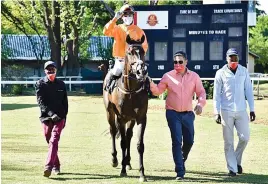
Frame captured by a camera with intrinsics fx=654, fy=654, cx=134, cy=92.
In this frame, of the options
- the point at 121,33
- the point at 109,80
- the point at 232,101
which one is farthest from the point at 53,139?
the point at 232,101

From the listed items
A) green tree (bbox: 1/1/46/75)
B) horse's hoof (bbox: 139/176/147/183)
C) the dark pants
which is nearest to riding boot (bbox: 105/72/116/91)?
the dark pants

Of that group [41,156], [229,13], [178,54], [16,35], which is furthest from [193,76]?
[16,35]

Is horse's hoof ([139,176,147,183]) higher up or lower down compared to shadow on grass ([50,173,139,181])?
higher up

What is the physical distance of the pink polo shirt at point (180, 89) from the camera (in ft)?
33.6

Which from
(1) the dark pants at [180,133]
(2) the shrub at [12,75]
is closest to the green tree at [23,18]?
(2) the shrub at [12,75]

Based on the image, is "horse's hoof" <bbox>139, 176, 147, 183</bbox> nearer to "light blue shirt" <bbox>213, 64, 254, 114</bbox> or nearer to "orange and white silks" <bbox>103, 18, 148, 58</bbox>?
"light blue shirt" <bbox>213, 64, 254, 114</bbox>

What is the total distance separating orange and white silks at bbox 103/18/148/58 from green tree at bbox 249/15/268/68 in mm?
67476

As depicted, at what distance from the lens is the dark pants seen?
1008 centimetres

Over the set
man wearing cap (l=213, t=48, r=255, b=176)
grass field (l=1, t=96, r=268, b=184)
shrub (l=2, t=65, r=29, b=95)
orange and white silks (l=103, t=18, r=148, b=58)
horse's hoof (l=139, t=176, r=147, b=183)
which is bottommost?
grass field (l=1, t=96, r=268, b=184)

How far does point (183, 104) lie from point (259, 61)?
6879 centimetres

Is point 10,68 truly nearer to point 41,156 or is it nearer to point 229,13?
point 229,13

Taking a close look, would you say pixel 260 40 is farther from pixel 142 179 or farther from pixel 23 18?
pixel 142 179

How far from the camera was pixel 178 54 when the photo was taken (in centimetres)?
1028

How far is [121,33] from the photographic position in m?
10.6
